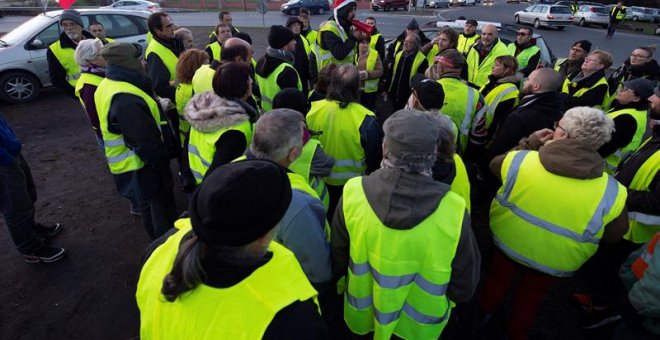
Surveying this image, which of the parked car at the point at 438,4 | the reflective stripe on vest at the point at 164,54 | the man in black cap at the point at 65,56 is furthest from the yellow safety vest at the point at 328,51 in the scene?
the parked car at the point at 438,4

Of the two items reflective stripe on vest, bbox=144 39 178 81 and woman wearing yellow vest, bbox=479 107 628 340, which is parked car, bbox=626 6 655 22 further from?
reflective stripe on vest, bbox=144 39 178 81

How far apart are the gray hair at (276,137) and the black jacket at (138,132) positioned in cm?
129

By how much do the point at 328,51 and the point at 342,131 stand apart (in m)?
2.43

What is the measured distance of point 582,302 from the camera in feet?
10.3

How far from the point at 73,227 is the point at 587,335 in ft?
17.2

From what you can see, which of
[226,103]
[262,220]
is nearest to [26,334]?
[226,103]

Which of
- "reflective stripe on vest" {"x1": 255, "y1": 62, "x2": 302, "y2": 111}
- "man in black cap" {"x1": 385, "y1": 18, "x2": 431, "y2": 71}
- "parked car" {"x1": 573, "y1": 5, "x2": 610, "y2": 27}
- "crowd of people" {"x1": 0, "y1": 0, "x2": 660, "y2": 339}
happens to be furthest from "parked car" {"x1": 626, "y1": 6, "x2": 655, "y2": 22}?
"reflective stripe on vest" {"x1": 255, "y1": 62, "x2": 302, "y2": 111}

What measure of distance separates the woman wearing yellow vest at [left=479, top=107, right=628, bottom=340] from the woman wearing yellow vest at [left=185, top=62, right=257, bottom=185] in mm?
1884

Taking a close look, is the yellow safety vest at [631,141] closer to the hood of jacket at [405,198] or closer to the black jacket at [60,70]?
the hood of jacket at [405,198]

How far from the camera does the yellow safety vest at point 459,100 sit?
3693 millimetres

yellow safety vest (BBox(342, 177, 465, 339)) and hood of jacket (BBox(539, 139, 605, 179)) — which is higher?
hood of jacket (BBox(539, 139, 605, 179))

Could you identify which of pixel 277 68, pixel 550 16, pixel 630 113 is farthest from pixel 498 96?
pixel 550 16

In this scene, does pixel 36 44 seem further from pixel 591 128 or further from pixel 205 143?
pixel 591 128

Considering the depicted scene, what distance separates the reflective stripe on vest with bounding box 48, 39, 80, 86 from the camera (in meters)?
5.10
